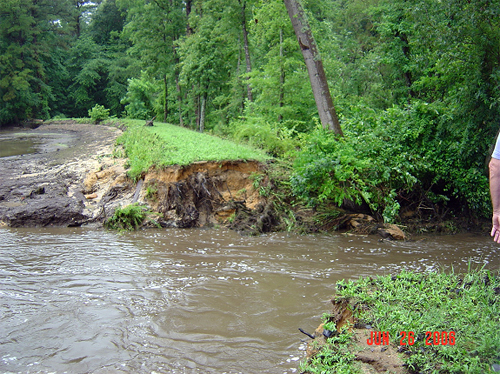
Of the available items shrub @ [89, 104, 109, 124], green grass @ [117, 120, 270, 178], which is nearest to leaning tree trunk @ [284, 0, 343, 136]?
green grass @ [117, 120, 270, 178]

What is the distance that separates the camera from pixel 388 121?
955 centimetres

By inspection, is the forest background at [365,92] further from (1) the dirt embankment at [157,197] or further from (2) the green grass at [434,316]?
(2) the green grass at [434,316]

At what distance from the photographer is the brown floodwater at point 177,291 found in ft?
13.4

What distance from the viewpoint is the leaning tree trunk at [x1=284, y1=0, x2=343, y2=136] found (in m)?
10.1

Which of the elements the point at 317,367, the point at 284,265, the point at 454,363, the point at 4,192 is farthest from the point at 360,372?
the point at 4,192

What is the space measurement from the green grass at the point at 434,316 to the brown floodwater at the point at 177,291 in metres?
0.79

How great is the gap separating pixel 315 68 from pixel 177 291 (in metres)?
6.99

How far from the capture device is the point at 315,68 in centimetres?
1013

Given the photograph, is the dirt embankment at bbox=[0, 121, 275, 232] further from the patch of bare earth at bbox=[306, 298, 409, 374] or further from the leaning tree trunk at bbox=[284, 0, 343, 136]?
the patch of bare earth at bbox=[306, 298, 409, 374]

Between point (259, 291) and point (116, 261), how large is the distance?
2.89 m

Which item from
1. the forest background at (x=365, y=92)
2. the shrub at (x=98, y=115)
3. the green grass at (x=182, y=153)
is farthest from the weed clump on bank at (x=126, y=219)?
the shrub at (x=98, y=115)

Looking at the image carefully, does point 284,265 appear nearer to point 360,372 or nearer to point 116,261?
point 116,261

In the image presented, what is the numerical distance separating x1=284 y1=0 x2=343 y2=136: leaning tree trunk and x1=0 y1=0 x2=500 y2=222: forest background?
36 centimetres

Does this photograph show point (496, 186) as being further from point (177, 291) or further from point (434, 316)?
point (177, 291)
